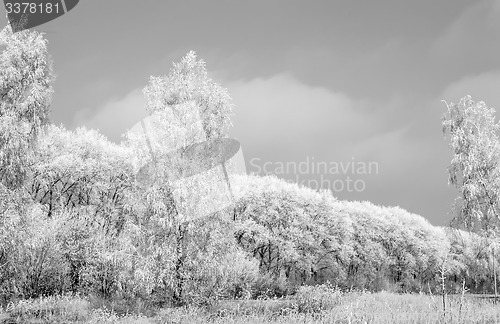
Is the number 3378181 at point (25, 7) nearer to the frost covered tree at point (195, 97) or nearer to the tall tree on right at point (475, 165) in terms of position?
the frost covered tree at point (195, 97)

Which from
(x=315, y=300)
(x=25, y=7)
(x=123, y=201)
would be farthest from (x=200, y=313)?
(x=25, y=7)

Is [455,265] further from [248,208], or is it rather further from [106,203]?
[106,203]

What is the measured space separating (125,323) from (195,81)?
48.9 feet

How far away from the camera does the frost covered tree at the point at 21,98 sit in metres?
20.9

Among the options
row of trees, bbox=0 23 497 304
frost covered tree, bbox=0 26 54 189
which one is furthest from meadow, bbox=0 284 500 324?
frost covered tree, bbox=0 26 54 189

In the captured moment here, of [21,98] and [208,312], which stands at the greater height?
[21,98]

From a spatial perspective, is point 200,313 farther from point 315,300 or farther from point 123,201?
point 123,201

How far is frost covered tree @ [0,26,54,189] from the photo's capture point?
68.5 feet

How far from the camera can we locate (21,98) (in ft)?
74.8

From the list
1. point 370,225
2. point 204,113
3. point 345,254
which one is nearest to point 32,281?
point 204,113

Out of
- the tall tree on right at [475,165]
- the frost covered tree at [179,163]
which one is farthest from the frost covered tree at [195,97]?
the tall tree on right at [475,165]

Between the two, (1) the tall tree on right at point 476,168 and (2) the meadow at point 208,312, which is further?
(1) the tall tree on right at point 476,168

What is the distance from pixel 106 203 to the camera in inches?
1753

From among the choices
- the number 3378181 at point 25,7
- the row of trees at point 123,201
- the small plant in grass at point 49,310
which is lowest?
the small plant in grass at point 49,310
